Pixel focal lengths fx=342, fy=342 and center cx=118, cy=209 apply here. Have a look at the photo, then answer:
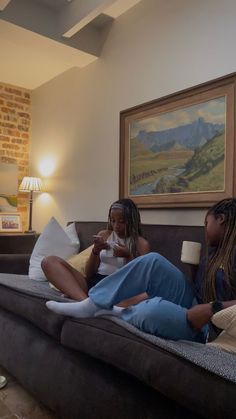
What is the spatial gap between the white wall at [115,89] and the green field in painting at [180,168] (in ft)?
0.64

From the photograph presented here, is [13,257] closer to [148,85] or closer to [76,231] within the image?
[76,231]

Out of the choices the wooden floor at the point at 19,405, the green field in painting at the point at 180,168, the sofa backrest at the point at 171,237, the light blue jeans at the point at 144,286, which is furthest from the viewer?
the green field in painting at the point at 180,168

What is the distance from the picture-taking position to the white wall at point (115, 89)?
2281 millimetres

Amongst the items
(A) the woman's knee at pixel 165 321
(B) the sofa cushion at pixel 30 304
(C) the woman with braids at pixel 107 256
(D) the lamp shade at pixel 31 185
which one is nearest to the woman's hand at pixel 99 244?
(C) the woman with braids at pixel 107 256

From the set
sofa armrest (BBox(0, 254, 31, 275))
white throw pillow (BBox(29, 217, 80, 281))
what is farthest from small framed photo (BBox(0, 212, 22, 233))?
white throw pillow (BBox(29, 217, 80, 281))

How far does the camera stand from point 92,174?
3205 mm

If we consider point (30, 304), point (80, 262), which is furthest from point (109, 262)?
point (30, 304)

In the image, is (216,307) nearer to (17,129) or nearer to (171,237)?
(171,237)

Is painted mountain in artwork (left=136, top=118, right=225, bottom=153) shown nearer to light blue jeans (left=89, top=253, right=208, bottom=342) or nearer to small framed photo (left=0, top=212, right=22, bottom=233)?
light blue jeans (left=89, top=253, right=208, bottom=342)

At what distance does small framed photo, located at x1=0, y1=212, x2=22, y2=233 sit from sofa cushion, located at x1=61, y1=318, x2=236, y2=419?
2572 mm

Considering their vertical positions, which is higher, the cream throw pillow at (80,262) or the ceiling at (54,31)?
the ceiling at (54,31)

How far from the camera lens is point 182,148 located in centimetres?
238

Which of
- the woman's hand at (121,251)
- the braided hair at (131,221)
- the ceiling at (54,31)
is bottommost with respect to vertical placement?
the woman's hand at (121,251)

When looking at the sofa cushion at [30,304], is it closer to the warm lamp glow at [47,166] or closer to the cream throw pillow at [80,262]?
the cream throw pillow at [80,262]
